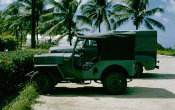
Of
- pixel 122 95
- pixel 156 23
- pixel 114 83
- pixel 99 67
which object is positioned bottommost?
pixel 122 95

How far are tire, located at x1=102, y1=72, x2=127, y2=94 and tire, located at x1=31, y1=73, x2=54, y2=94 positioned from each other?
70.7 inches

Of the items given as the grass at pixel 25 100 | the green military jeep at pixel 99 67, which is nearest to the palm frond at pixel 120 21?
the green military jeep at pixel 99 67

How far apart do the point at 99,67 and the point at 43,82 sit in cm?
188

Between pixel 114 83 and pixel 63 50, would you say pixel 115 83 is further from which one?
pixel 63 50

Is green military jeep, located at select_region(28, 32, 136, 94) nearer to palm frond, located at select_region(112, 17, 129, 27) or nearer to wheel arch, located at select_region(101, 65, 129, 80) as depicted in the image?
wheel arch, located at select_region(101, 65, 129, 80)

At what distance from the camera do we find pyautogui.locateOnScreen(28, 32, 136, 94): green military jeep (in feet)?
23.6

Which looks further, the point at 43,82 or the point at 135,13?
the point at 135,13

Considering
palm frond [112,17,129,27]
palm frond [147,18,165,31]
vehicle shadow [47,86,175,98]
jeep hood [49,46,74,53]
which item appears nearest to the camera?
vehicle shadow [47,86,175,98]

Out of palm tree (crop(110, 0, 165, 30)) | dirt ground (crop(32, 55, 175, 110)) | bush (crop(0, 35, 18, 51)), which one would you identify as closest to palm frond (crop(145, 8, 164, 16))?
palm tree (crop(110, 0, 165, 30))

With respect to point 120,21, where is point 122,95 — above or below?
below

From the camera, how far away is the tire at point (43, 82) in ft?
23.5

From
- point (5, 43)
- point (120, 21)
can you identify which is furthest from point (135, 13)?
point (5, 43)

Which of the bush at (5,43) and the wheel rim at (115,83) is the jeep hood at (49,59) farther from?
the bush at (5,43)

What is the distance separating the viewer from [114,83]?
722 cm
